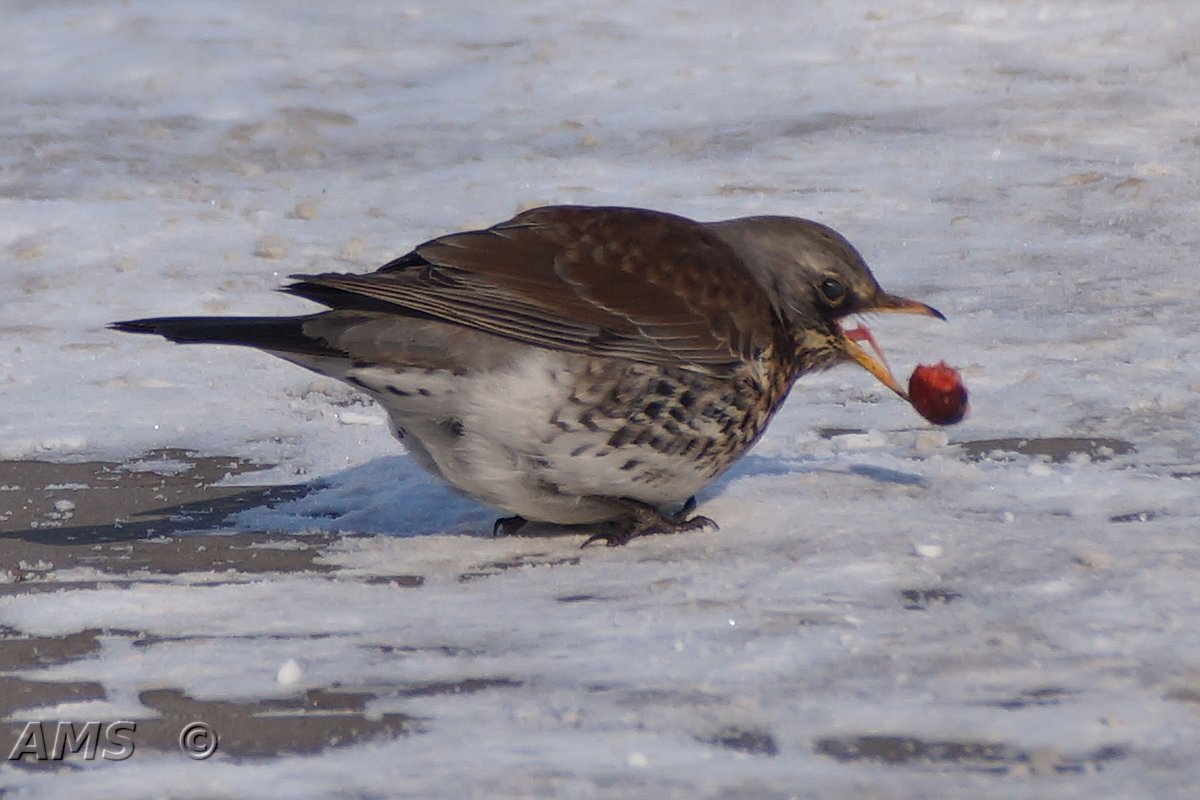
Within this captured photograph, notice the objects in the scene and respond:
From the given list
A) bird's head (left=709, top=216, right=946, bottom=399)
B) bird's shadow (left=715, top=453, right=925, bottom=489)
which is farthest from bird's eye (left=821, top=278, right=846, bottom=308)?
bird's shadow (left=715, top=453, right=925, bottom=489)

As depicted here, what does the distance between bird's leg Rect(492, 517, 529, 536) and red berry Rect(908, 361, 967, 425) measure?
1101 millimetres

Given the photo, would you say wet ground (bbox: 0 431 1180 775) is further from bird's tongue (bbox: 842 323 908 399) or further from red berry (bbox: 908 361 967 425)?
bird's tongue (bbox: 842 323 908 399)

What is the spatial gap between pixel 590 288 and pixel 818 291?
647 mm

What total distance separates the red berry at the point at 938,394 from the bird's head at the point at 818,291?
0.07 metres

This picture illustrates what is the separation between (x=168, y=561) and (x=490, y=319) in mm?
950

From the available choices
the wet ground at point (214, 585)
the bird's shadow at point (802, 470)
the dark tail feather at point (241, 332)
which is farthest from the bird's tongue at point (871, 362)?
the dark tail feather at point (241, 332)

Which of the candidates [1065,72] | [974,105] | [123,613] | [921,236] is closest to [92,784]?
[123,613]

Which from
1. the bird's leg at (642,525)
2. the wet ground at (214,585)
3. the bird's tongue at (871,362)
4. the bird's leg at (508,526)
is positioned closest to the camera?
the wet ground at (214,585)

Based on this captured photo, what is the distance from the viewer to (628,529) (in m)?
4.52

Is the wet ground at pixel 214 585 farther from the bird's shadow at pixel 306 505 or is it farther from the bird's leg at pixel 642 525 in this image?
the bird's leg at pixel 642 525

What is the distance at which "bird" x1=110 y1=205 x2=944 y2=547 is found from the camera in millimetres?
4211

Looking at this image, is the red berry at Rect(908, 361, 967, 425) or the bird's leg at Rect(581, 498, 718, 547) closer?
the bird's leg at Rect(581, 498, 718, 547)

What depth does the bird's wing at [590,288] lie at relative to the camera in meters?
4.24

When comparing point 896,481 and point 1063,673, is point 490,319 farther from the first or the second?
point 1063,673
